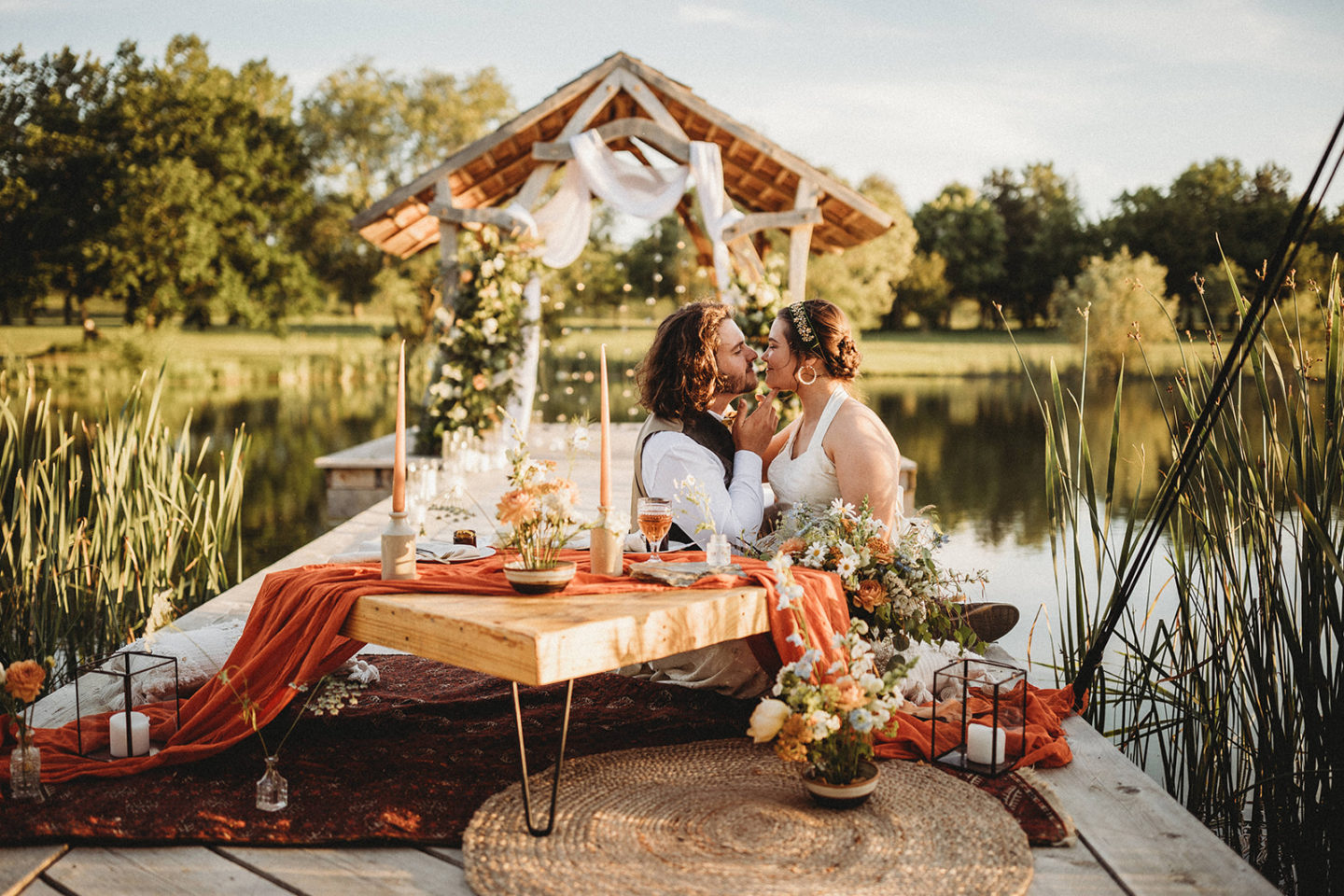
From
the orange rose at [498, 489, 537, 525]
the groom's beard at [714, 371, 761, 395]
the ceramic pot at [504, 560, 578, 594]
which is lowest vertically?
the ceramic pot at [504, 560, 578, 594]

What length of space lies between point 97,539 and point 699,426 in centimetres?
262

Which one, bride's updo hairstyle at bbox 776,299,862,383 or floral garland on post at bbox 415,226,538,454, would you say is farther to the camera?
floral garland on post at bbox 415,226,538,454

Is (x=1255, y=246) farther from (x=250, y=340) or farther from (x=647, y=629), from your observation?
(x=647, y=629)

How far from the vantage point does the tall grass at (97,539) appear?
3963mm

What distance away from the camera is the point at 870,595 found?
106 inches

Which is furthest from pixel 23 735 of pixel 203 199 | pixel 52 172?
pixel 52 172

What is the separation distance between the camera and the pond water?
287 inches

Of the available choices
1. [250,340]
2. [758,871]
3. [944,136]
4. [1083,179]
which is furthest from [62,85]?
[1083,179]

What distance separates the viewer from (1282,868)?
2.70 metres

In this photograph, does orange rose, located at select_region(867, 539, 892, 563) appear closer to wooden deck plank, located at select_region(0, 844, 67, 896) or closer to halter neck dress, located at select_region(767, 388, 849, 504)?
halter neck dress, located at select_region(767, 388, 849, 504)

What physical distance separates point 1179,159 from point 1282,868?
106 ft

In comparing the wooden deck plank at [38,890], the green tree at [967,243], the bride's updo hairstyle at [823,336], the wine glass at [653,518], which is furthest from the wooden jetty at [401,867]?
the green tree at [967,243]

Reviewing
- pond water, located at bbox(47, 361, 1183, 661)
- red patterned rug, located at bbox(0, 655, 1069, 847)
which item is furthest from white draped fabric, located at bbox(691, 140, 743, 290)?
red patterned rug, located at bbox(0, 655, 1069, 847)

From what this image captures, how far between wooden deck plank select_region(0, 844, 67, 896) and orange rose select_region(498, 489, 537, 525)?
1183 mm
